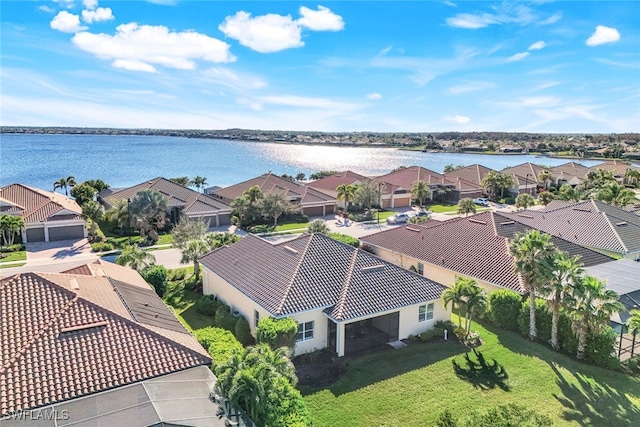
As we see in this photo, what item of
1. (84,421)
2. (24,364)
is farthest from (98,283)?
(84,421)

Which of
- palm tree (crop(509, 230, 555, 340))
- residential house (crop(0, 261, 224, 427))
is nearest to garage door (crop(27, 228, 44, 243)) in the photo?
residential house (crop(0, 261, 224, 427))

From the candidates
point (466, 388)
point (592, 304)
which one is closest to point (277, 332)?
point (466, 388)

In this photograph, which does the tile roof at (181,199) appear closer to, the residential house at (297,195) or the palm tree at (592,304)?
the residential house at (297,195)

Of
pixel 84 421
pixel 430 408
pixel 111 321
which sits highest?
pixel 111 321

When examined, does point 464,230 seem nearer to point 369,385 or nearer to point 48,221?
point 369,385

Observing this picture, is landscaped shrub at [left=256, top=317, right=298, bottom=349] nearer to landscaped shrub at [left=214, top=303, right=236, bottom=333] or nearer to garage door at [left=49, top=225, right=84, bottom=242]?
landscaped shrub at [left=214, top=303, right=236, bottom=333]

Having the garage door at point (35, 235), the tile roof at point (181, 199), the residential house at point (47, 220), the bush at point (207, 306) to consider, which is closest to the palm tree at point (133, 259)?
the bush at point (207, 306)
